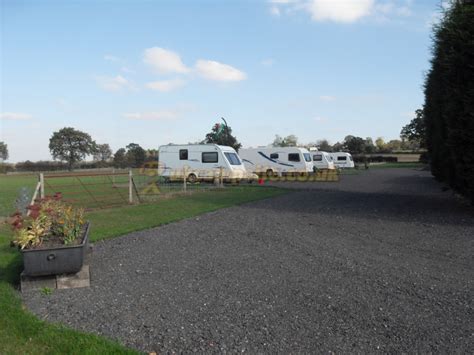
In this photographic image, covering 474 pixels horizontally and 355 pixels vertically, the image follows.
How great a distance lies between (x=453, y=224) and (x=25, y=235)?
27.4 feet

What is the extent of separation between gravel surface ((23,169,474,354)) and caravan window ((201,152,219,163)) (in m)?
15.5

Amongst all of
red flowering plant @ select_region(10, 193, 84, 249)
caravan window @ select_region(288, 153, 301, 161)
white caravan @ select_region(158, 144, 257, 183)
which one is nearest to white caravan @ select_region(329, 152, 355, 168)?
caravan window @ select_region(288, 153, 301, 161)

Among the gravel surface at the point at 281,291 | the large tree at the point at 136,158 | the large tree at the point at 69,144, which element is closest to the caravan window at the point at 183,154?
the gravel surface at the point at 281,291

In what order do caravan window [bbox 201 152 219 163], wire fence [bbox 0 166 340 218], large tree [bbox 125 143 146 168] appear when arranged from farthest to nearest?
large tree [bbox 125 143 146 168]
caravan window [bbox 201 152 219 163]
wire fence [bbox 0 166 340 218]

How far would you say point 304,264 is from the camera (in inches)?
236

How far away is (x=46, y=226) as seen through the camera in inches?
208

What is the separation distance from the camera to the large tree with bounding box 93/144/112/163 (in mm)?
86037

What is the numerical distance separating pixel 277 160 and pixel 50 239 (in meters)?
26.0

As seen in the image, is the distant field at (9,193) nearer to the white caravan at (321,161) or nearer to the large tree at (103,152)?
the white caravan at (321,161)

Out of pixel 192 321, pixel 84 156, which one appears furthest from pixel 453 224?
pixel 84 156

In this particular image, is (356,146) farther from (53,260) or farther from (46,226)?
(53,260)

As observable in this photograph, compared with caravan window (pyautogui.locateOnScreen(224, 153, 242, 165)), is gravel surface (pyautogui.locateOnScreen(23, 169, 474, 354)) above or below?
below

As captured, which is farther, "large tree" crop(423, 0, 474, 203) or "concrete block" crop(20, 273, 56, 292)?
"large tree" crop(423, 0, 474, 203)

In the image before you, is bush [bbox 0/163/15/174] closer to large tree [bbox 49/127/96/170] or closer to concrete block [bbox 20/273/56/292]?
large tree [bbox 49/127/96/170]
